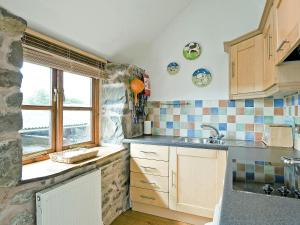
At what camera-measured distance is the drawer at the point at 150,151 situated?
86.6 inches

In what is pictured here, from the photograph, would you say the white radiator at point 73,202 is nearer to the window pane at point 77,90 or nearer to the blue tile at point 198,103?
the window pane at point 77,90

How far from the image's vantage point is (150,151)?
89.3 inches

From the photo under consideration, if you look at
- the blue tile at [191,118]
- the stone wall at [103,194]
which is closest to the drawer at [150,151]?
the stone wall at [103,194]

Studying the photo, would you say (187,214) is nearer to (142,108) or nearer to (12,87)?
(142,108)

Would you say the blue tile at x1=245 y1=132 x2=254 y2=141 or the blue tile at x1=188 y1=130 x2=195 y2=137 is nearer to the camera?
the blue tile at x1=245 y1=132 x2=254 y2=141

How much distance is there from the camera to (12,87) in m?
1.24

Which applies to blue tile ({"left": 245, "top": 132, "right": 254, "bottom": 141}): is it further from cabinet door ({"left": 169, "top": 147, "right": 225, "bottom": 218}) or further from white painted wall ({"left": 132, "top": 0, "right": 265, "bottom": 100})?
cabinet door ({"left": 169, "top": 147, "right": 225, "bottom": 218})

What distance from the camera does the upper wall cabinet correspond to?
1.06m

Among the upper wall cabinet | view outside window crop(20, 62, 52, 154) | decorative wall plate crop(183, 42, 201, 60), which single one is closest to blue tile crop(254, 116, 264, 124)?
the upper wall cabinet

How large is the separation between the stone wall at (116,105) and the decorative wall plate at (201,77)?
2.69 feet

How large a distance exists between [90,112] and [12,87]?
4.01ft

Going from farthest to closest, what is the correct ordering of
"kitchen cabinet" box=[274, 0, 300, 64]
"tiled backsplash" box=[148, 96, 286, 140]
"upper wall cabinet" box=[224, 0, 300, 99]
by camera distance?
"tiled backsplash" box=[148, 96, 286, 140] < "upper wall cabinet" box=[224, 0, 300, 99] < "kitchen cabinet" box=[274, 0, 300, 64]

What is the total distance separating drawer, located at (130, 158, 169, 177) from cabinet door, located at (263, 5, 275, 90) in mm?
1228

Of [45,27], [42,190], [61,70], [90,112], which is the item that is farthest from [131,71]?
[42,190]
